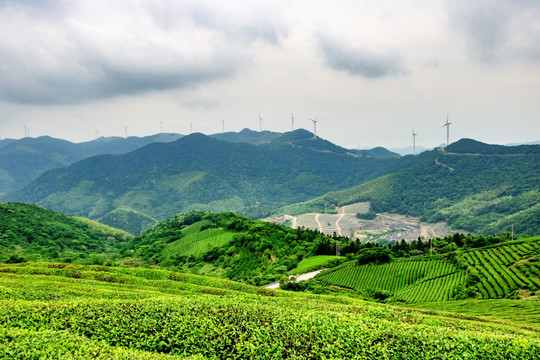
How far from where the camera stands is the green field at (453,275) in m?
63.9

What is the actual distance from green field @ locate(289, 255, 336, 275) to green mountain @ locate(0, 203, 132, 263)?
2747 inches

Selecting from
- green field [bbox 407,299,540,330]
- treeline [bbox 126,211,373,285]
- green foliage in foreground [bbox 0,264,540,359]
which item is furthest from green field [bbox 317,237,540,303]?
green foliage in foreground [bbox 0,264,540,359]

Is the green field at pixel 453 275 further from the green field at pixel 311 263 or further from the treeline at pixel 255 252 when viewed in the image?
the treeline at pixel 255 252

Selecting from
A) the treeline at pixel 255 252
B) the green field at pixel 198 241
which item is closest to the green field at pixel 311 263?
the treeline at pixel 255 252

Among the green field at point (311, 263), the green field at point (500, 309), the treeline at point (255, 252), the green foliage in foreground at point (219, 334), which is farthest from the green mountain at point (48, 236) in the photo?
the green field at point (500, 309)

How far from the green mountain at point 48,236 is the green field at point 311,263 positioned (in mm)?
69776

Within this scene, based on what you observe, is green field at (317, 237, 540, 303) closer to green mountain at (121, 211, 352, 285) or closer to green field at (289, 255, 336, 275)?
green field at (289, 255, 336, 275)

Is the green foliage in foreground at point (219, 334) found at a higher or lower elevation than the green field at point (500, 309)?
higher

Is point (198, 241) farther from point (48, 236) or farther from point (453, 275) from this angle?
point (453, 275)

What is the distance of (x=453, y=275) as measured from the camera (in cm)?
7300

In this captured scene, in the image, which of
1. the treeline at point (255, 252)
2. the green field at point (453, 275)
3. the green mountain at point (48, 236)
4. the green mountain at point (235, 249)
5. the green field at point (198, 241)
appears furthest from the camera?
the green field at point (198, 241)

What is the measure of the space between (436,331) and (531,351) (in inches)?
163

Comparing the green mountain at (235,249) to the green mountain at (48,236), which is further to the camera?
the green mountain at (48,236)

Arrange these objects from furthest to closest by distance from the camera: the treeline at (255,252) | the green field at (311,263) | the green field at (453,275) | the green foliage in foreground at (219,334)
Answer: the treeline at (255,252) < the green field at (311,263) < the green field at (453,275) < the green foliage in foreground at (219,334)
